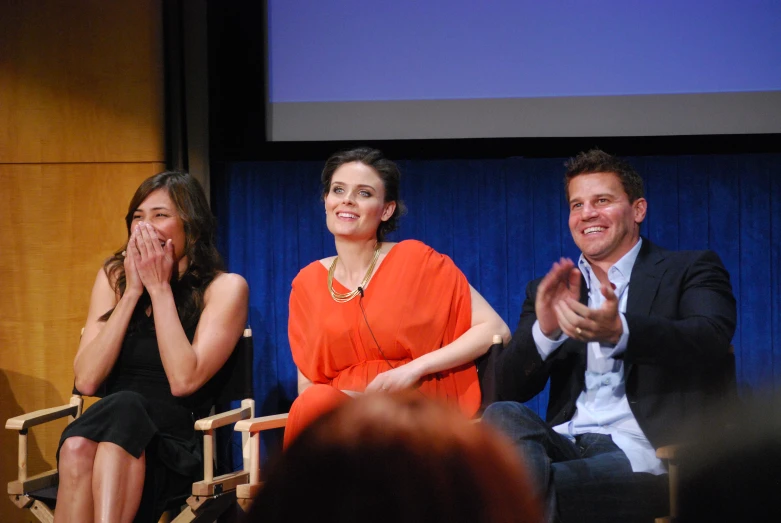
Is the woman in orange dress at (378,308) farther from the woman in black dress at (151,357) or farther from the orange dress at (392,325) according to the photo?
the woman in black dress at (151,357)

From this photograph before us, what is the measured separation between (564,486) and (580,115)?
1783 millimetres

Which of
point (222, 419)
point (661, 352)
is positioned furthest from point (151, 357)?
point (661, 352)

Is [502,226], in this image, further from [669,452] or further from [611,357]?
[669,452]

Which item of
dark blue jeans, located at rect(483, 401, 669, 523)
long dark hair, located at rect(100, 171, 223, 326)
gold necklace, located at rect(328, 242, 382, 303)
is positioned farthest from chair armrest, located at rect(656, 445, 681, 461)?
long dark hair, located at rect(100, 171, 223, 326)

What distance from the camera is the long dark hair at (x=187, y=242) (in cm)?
258

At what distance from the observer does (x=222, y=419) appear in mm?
2357

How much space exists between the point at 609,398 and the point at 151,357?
135 centimetres

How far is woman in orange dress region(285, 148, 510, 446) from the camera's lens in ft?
7.99

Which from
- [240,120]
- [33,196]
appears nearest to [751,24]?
[240,120]

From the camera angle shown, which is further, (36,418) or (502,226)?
(502,226)

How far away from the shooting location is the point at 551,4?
3.18 meters

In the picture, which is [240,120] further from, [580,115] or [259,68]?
[580,115]

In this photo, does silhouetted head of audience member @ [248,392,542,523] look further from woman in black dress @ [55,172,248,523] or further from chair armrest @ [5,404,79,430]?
chair armrest @ [5,404,79,430]

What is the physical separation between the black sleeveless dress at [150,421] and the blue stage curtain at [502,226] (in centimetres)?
94
